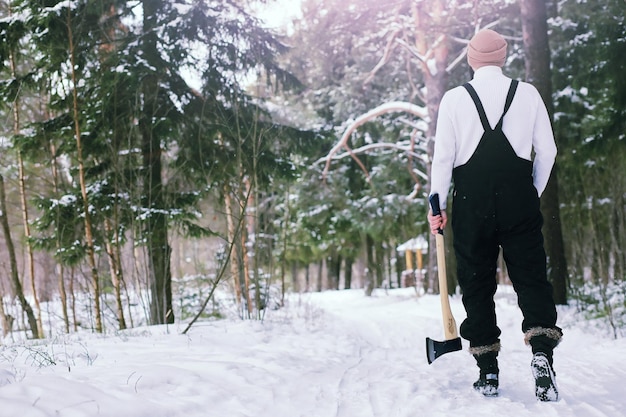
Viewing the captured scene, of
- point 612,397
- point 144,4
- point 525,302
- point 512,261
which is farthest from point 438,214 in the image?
point 144,4

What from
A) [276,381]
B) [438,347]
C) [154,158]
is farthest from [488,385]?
[154,158]

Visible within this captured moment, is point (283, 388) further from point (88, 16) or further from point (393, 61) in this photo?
point (393, 61)

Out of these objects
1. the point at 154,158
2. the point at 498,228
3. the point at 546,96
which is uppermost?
the point at 546,96

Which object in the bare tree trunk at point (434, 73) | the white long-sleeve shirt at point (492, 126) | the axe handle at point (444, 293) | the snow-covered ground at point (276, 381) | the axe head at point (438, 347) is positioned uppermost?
the bare tree trunk at point (434, 73)

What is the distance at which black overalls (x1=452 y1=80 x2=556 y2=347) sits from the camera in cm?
285

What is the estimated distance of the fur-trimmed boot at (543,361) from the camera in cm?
266

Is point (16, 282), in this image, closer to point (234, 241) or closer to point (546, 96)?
point (234, 241)

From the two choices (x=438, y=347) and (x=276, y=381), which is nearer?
(x=438, y=347)

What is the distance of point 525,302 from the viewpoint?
290 centimetres

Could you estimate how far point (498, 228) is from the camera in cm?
291

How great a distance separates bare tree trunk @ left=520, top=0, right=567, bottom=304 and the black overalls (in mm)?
4508

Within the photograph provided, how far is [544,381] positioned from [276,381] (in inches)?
59.3

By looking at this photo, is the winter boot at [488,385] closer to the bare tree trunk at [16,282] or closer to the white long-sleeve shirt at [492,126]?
the white long-sleeve shirt at [492,126]

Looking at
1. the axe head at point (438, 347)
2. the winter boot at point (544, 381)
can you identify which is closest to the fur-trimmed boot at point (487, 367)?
the axe head at point (438, 347)
